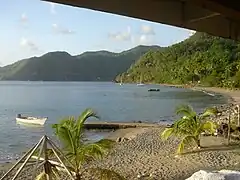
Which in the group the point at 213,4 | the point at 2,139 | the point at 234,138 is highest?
the point at 213,4

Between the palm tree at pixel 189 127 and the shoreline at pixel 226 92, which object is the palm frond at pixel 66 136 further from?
the shoreline at pixel 226 92

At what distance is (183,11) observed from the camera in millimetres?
4848

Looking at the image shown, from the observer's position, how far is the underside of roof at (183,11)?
12.5 feet

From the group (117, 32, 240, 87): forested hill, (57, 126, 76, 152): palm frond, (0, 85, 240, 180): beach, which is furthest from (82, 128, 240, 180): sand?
(117, 32, 240, 87): forested hill

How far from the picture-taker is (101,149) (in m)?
10.9

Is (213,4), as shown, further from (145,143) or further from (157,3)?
(145,143)

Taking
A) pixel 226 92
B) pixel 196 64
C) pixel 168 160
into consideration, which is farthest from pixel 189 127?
pixel 196 64

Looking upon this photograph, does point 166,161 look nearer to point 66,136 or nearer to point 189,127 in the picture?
point 189,127

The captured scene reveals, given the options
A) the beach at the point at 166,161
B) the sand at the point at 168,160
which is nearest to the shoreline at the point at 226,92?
the sand at the point at 168,160

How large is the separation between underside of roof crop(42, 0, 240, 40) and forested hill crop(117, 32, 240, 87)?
72.8m

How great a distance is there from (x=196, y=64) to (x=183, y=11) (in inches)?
4799

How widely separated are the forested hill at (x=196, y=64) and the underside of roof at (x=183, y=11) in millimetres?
72843

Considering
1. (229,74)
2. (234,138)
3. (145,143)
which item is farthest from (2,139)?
(229,74)

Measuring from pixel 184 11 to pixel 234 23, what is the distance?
1303 mm
